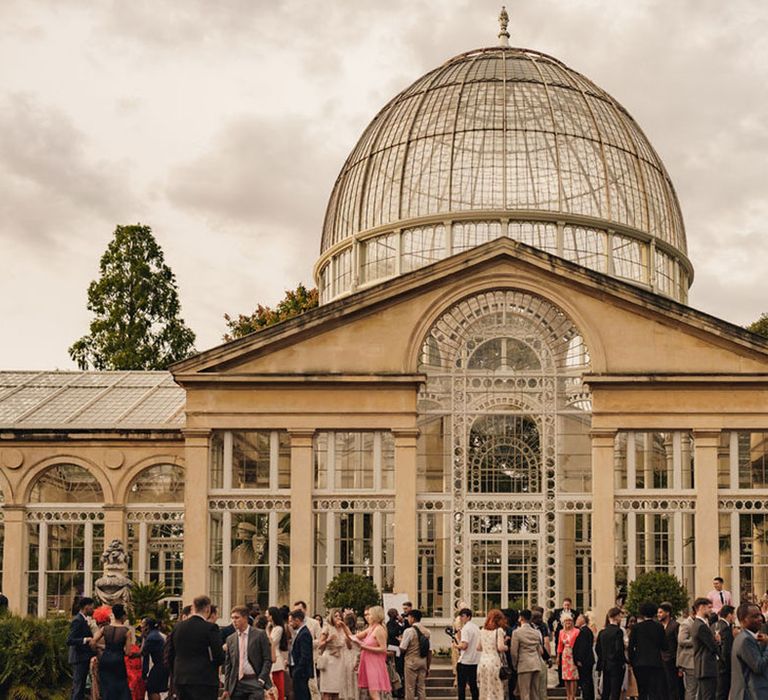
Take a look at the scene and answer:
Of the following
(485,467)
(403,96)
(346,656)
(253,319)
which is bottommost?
(346,656)

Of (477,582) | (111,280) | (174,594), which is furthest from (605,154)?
(111,280)

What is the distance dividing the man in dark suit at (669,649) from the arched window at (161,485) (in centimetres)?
Answer: 1922

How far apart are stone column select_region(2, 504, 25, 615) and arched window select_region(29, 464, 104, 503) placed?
97 centimetres

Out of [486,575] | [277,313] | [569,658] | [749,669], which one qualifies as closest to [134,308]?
[277,313]

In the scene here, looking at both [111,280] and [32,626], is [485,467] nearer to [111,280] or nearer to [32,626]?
[32,626]

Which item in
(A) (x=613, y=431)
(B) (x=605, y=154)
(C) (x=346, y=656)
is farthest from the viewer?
(B) (x=605, y=154)

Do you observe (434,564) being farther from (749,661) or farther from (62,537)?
(749,661)

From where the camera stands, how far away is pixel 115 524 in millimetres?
39312

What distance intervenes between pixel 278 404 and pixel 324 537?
3484 millimetres

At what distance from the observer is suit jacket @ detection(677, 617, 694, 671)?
21531 millimetres

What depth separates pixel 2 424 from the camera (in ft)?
133

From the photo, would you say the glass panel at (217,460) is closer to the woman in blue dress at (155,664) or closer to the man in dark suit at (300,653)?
the man in dark suit at (300,653)

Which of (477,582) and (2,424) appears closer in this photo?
(477,582)

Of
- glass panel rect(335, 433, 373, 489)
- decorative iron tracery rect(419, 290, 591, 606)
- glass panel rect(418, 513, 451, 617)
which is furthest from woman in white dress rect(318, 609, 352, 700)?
glass panel rect(335, 433, 373, 489)
